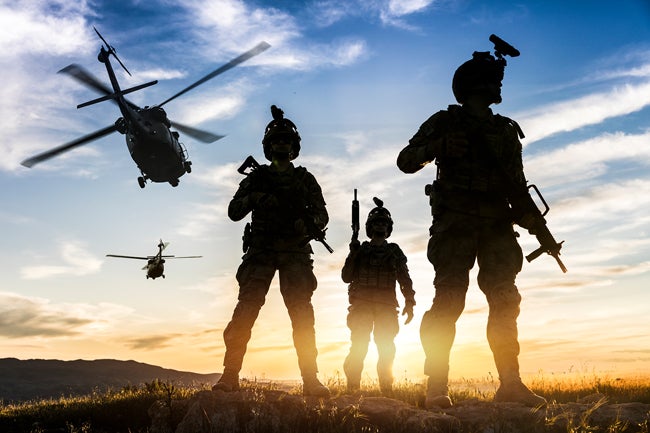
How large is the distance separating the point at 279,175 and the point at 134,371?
290 ft

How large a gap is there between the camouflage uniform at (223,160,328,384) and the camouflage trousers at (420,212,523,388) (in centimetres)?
157

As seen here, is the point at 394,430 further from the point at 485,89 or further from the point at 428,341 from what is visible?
the point at 485,89

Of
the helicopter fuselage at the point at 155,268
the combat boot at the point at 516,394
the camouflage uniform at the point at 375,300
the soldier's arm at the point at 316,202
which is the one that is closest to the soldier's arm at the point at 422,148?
the soldier's arm at the point at 316,202

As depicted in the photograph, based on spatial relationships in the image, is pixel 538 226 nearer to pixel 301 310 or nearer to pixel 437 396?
pixel 437 396

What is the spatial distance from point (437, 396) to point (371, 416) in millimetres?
728

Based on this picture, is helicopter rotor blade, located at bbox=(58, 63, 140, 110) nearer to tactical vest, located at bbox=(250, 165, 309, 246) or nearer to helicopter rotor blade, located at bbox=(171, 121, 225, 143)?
helicopter rotor blade, located at bbox=(171, 121, 225, 143)

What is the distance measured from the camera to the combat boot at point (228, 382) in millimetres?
6508

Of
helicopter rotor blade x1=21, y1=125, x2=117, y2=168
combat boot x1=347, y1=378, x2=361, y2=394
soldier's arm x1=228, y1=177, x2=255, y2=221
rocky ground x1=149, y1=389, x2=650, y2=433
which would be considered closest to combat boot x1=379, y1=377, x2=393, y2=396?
combat boot x1=347, y1=378, x2=361, y2=394

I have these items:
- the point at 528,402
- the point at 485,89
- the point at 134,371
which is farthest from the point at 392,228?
the point at 134,371

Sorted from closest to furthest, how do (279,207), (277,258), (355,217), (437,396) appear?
(437,396) → (277,258) → (279,207) → (355,217)

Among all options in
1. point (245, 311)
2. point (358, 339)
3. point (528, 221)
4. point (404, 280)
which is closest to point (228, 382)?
point (245, 311)

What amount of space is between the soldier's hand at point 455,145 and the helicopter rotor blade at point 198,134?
2787 cm

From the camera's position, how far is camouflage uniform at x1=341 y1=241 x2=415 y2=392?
944 cm

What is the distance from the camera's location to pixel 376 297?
9.59 m
